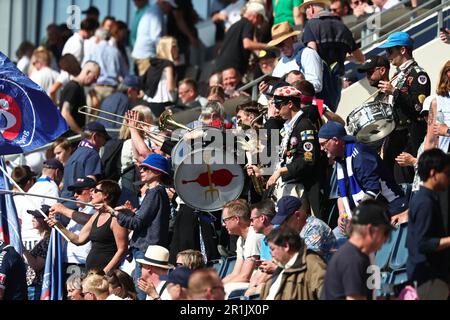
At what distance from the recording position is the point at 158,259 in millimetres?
13891

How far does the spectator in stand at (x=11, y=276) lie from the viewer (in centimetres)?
1403

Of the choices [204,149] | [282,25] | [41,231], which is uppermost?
[282,25]

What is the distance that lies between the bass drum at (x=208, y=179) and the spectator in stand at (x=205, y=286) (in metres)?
3.29

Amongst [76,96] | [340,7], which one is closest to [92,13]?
[76,96]

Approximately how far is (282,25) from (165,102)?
3505 mm

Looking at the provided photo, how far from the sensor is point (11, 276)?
14.1 metres

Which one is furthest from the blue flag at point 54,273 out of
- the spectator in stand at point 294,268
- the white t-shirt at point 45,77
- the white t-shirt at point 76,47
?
the white t-shirt at point 76,47

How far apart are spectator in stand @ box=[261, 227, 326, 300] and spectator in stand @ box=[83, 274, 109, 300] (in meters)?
2.31

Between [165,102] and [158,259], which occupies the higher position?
[165,102]

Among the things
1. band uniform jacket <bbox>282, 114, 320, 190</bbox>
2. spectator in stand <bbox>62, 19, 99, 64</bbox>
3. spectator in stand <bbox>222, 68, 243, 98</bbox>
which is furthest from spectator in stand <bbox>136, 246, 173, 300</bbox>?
spectator in stand <bbox>62, 19, 99, 64</bbox>

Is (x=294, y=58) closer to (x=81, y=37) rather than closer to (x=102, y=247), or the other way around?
(x=102, y=247)

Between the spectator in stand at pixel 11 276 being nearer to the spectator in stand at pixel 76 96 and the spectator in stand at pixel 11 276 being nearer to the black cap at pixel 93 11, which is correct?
the spectator in stand at pixel 76 96
